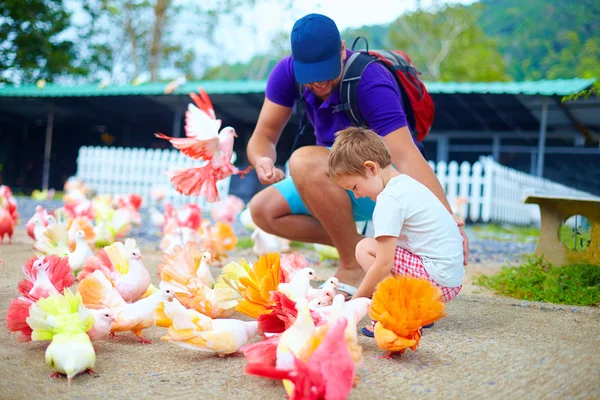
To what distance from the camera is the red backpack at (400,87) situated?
97.0 inches

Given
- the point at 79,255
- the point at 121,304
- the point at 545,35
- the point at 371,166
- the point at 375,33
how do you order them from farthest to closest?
the point at 375,33 → the point at 545,35 → the point at 79,255 → the point at 371,166 → the point at 121,304

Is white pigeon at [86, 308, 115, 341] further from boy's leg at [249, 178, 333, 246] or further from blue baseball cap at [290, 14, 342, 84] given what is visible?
boy's leg at [249, 178, 333, 246]

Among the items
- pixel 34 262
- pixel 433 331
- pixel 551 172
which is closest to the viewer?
Result: pixel 34 262

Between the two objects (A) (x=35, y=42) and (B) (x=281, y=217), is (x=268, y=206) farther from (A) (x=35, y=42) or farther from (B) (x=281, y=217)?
(A) (x=35, y=42)

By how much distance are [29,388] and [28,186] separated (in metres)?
17.1

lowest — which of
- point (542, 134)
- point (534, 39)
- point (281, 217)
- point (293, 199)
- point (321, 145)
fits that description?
point (281, 217)

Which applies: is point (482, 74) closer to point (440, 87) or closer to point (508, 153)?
point (508, 153)

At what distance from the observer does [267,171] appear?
8.61 ft

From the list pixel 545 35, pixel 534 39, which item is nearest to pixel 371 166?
pixel 534 39

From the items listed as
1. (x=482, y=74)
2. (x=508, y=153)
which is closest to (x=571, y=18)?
(x=482, y=74)

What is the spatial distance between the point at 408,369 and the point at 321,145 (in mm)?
1492

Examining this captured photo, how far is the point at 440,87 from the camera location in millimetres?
9547

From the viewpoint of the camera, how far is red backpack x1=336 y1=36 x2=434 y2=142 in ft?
8.09

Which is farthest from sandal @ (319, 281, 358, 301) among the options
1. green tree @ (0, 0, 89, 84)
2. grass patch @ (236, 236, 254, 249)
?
green tree @ (0, 0, 89, 84)
